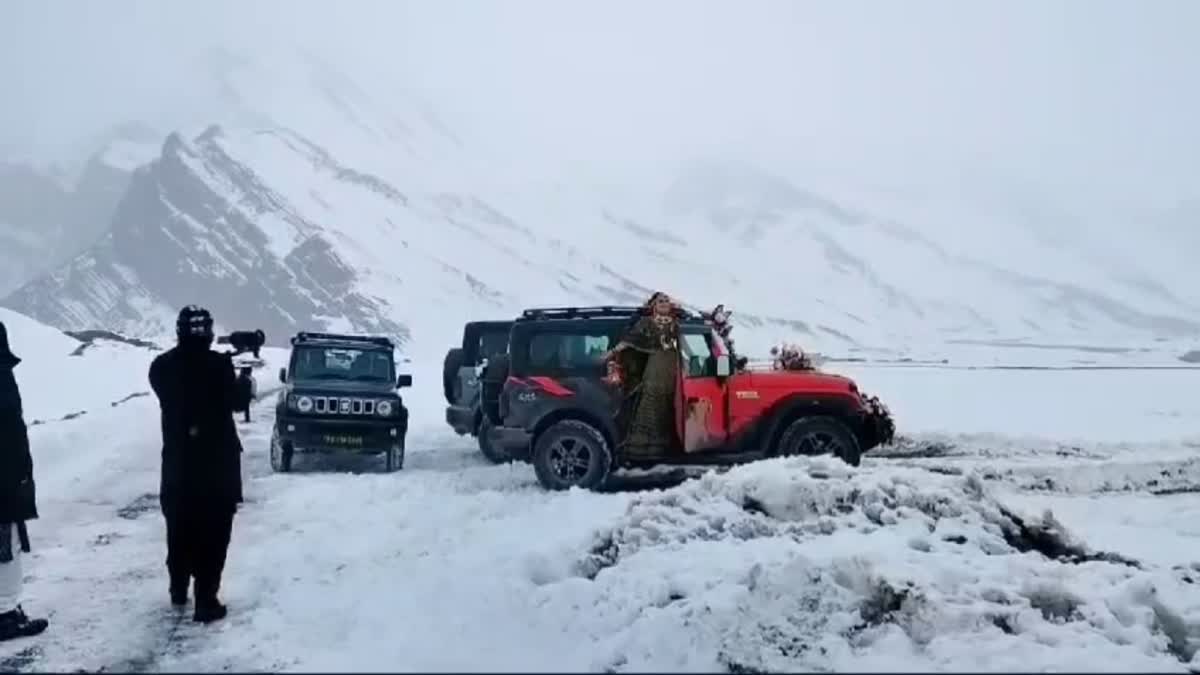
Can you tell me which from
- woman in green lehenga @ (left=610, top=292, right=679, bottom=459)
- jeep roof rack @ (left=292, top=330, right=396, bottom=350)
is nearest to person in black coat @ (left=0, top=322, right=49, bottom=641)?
woman in green lehenga @ (left=610, top=292, right=679, bottom=459)

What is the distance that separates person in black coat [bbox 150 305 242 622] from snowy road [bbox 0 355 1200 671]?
0.51 meters

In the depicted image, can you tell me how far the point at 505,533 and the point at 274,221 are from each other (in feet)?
656

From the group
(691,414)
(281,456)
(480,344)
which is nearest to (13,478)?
(691,414)

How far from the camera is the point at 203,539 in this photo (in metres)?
6.75

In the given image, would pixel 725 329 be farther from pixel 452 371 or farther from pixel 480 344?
pixel 452 371

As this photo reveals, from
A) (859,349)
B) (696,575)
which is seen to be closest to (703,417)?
(696,575)

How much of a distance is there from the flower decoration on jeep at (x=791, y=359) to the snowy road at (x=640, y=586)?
4732 millimetres

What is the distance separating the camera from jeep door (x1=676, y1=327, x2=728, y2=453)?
38.0 feet

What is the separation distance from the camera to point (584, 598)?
641 centimetres

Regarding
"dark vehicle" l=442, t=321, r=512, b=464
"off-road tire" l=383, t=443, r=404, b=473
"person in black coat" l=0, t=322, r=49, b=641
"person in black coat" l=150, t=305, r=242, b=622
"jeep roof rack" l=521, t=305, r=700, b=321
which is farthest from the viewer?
"dark vehicle" l=442, t=321, r=512, b=464

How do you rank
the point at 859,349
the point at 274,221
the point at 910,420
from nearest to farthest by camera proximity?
the point at 910,420, the point at 859,349, the point at 274,221

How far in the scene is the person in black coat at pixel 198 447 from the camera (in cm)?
674

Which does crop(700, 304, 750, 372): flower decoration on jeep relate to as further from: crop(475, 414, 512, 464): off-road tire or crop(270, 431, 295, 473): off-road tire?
crop(270, 431, 295, 473): off-road tire

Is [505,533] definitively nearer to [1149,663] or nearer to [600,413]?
[600,413]
